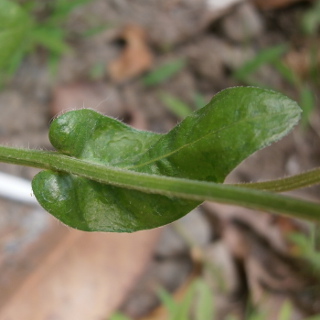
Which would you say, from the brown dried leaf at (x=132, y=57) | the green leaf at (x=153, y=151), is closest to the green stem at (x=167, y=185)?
the green leaf at (x=153, y=151)

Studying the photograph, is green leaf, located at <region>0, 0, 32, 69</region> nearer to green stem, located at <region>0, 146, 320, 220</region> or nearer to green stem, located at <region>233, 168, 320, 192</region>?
green stem, located at <region>0, 146, 320, 220</region>

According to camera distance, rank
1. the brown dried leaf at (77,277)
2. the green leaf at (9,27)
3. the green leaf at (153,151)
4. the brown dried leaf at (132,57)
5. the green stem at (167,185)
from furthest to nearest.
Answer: the brown dried leaf at (132,57)
the brown dried leaf at (77,277)
the green leaf at (9,27)
the green leaf at (153,151)
the green stem at (167,185)

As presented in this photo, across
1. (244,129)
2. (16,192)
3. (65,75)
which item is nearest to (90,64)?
(65,75)

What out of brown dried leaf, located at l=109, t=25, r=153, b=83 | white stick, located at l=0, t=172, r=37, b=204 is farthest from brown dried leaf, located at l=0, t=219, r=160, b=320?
brown dried leaf, located at l=109, t=25, r=153, b=83

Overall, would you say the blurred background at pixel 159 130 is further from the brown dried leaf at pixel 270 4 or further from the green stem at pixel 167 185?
the green stem at pixel 167 185

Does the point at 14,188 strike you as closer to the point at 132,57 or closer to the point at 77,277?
the point at 77,277

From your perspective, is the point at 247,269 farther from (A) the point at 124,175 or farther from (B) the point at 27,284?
(A) the point at 124,175
